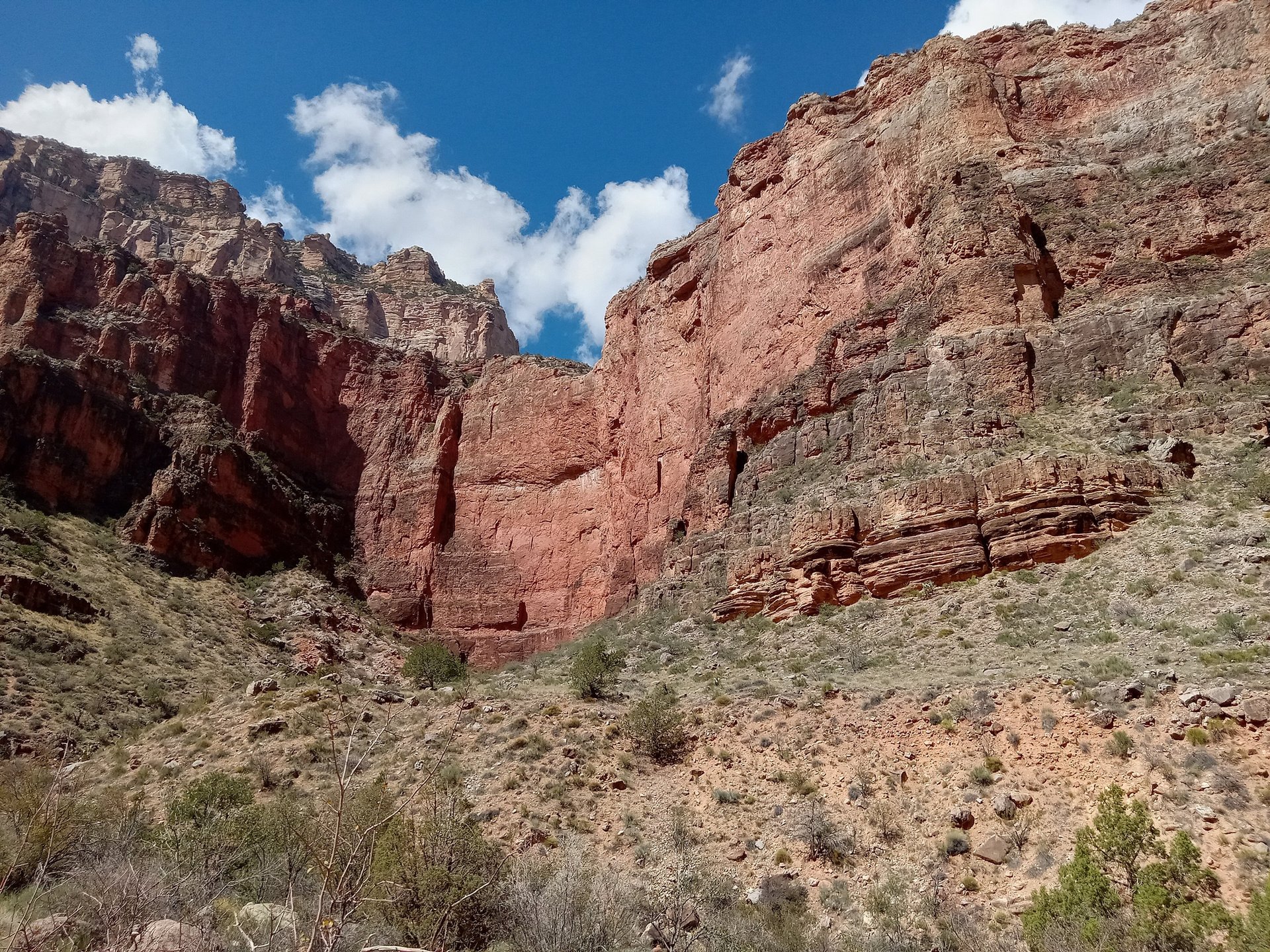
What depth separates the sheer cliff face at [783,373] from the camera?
24.4 m

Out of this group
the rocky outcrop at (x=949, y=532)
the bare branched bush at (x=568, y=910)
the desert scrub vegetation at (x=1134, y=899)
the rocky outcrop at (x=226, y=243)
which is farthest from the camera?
the rocky outcrop at (x=226, y=243)

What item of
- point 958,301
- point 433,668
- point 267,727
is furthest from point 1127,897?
point 433,668

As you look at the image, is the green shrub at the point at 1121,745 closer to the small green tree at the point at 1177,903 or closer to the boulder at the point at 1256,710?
the boulder at the point at 1256,710

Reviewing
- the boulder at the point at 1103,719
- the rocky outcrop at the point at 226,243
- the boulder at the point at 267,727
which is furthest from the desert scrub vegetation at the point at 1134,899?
the rocky outcrop at the point at 226,243

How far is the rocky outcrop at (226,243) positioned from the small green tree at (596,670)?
68889mm

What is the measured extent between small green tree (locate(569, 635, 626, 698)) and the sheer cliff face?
173 inches

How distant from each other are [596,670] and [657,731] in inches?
208

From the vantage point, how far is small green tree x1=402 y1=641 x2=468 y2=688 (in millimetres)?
30641

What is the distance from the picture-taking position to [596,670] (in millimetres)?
22734

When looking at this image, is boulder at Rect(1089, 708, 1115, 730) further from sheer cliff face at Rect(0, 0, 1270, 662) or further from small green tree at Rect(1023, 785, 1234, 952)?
sheer cliff face at Rect(0, 0, 1270, 662)

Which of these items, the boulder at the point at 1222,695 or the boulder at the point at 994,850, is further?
the boulder at the point at 1222,695

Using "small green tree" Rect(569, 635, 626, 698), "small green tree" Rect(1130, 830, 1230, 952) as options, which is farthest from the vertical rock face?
"small green tree" Rect(1130, 830, 1230, 952)

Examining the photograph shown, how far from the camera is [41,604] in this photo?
93.3 feet

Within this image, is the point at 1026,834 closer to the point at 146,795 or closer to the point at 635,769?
the point at 635,769
